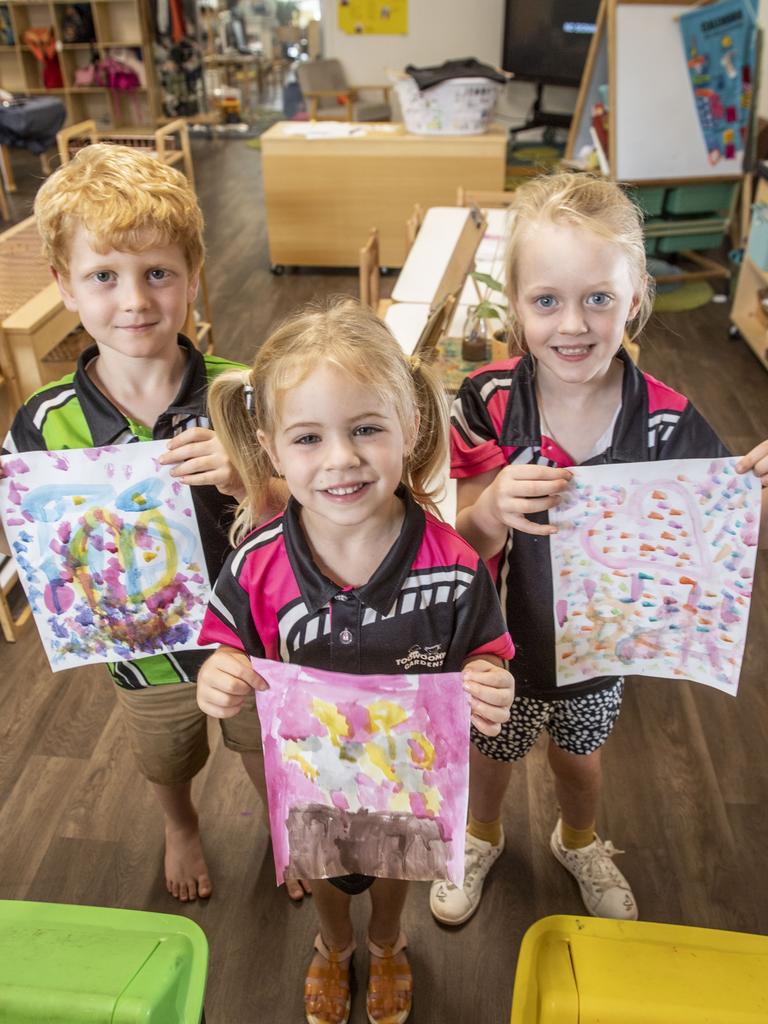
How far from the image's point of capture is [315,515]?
3.32 feet

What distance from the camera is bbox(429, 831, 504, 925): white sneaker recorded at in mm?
1556

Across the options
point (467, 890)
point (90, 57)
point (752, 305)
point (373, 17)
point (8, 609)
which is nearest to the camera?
point (467, 890)

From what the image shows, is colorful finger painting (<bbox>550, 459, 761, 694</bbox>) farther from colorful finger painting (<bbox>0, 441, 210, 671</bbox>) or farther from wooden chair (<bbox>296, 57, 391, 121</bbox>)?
wooden chair (<bbox>296, 57, 391, 121</bbox>)

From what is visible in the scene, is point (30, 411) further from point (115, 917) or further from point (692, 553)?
point (692, 553)

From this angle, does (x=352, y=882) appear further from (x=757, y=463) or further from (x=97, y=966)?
(x=757, y=463)

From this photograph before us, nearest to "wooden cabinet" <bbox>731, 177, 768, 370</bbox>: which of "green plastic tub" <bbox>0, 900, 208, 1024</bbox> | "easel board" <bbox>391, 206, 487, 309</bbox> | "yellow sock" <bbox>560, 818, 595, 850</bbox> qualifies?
"easel board" <bbox>391, 206, 487, 309</bbox>

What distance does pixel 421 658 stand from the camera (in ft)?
3.37

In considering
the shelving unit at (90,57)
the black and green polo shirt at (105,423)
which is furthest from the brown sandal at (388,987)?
the shelving unit at (90,57)

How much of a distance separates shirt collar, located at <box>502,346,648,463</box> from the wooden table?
11.8 feet

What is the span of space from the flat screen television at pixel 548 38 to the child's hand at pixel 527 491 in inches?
250

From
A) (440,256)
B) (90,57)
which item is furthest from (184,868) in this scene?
(90,57)

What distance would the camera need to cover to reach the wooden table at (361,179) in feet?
14.4

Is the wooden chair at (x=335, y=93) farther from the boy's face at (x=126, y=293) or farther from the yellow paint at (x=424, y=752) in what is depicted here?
the yellow paint at (x=424, y=752)

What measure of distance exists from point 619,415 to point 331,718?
0.55 meters
